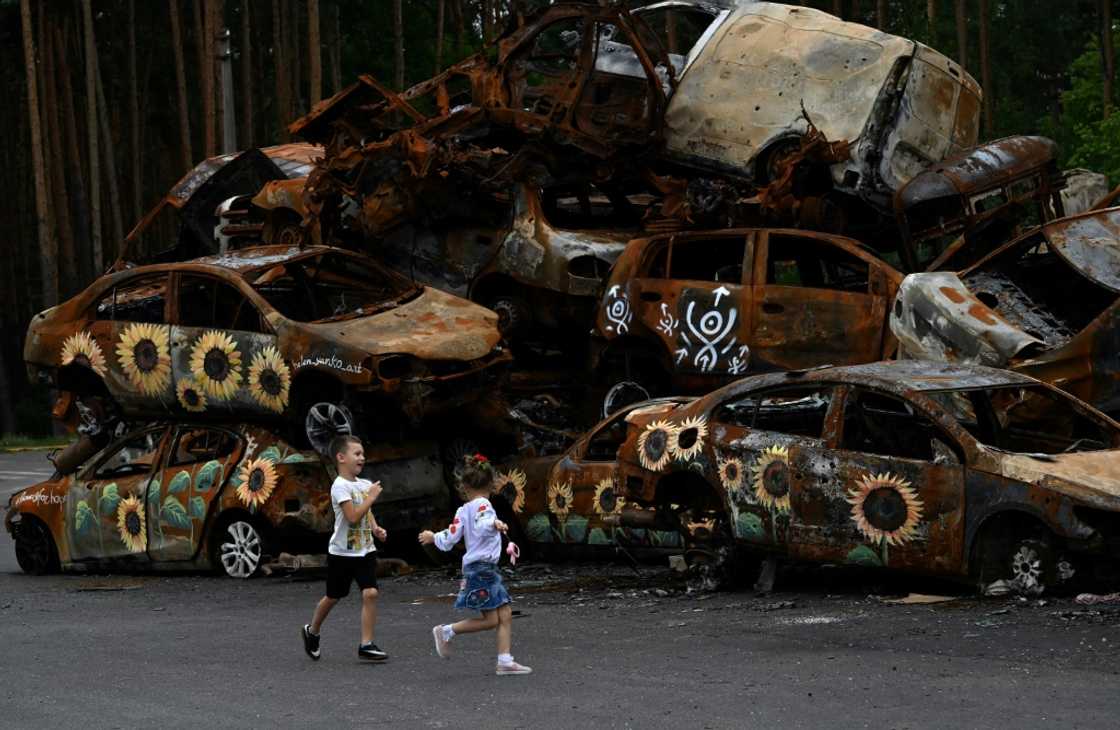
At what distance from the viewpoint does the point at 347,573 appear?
1016 cm

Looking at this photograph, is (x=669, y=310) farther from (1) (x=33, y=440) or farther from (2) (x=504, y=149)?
(1) (x=33, y=440)

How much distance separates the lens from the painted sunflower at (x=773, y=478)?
1177cm

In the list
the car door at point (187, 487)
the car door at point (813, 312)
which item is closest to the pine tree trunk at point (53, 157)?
the car door at point (187, 487)

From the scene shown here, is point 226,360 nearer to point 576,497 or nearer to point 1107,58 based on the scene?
point 576,497

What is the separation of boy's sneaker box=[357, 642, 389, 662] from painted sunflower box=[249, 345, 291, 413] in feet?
15.8

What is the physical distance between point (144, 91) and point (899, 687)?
2125 inches

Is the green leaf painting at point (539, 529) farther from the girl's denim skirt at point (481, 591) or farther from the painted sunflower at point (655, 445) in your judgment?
the girl's denim skirt at point (481, 591)

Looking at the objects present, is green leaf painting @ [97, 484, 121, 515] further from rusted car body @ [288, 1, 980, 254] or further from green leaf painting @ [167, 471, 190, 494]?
rusted car body @ [288, 1, 980, 254]

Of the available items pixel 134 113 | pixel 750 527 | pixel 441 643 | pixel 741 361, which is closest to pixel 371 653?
pixel 441 643

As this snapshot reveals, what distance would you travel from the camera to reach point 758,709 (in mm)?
8031

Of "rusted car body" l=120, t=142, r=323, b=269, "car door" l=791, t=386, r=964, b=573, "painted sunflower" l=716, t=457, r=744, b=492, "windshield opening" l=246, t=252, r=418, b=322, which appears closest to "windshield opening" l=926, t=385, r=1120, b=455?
"car door" l=791, t=386, r=964, b=573

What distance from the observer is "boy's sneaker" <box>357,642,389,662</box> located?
9.88 m

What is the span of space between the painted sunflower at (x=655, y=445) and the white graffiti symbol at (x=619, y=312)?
11.4 feet

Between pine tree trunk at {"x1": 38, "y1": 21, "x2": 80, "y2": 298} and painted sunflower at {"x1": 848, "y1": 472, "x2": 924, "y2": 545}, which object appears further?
pine tree trunk at {"x1": 38, "y1": 21, "x2": 80, "y2": 298}
